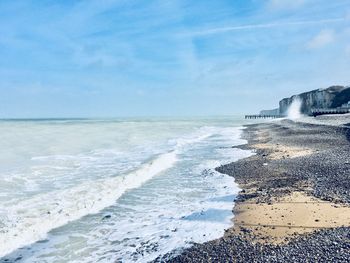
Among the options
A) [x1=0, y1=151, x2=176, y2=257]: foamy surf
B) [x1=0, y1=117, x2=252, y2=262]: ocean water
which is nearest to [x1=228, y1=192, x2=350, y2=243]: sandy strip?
[x1=0, y1=117, x2=252, y2=262]: ocean water

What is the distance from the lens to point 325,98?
409 feet

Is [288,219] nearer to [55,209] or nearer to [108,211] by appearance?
[108,211]

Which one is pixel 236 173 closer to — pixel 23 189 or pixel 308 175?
pixel 308 175

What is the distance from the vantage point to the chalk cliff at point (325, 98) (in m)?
116

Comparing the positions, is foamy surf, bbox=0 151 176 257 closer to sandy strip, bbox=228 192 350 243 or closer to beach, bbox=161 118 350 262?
beach, bbox=161 118 350 262

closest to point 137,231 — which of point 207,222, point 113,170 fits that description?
point 207,222

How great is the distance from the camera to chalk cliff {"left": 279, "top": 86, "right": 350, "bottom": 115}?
116381mm

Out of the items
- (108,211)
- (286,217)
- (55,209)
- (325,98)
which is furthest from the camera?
(325,98)

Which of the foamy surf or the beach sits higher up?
the foamy surf

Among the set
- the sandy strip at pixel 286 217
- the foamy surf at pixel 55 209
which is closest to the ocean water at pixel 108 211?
the foamy surf at pixel 55 209

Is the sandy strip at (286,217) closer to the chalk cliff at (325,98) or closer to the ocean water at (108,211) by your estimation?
the ocean water at (108,211)

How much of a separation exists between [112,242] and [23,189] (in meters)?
7.70

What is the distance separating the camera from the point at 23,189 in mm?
15820

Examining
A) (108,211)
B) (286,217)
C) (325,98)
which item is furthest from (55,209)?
Result: (325,98)
